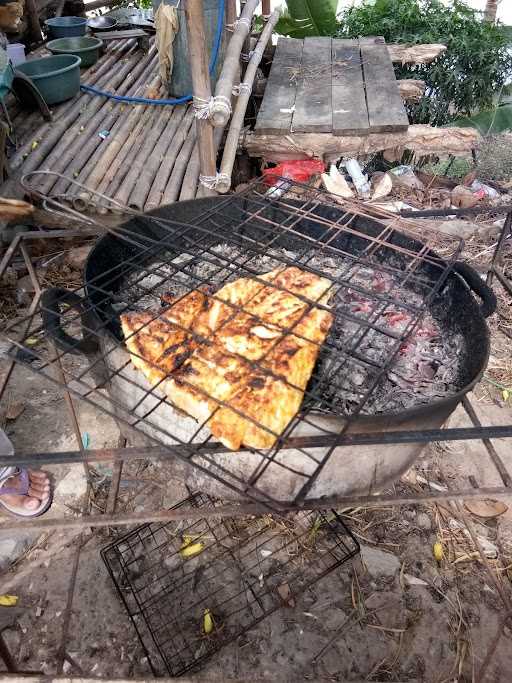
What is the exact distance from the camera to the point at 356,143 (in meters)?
6.05

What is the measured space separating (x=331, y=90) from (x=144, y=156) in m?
2.99

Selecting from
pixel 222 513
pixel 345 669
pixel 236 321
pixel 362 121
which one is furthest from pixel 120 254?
pixel 362 121

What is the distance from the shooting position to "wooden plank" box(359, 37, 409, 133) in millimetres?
5961

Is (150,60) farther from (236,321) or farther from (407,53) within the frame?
(236,321)

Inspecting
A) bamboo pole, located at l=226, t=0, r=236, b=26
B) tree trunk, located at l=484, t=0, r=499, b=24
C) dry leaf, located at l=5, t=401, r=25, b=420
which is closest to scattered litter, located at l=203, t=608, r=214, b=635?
dry leaf, located at l=5, t=401, r=25, b=420

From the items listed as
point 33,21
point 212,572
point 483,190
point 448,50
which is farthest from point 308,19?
point 212,572

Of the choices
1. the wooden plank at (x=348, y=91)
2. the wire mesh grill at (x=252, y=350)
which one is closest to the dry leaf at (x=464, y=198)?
the wooden plank at (x=348, y=91)

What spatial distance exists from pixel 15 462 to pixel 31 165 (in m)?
4.72

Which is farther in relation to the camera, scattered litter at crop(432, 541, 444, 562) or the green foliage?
the green foliage

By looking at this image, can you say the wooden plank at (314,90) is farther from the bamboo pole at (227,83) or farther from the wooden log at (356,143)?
the bamboo pole at (227,83)

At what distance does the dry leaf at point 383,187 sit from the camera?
6.49m

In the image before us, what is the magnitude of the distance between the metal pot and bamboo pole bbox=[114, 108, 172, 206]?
218cm

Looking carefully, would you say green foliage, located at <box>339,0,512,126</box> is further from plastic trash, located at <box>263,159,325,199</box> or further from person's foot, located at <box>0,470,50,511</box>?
person's foot, located at <box>0,470,50,511</box>

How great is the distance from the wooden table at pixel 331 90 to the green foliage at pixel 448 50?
4.28 feet
